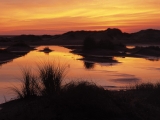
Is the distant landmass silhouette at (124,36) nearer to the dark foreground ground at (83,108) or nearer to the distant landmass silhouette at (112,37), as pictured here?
the distant landmass silhouette at (112,37)

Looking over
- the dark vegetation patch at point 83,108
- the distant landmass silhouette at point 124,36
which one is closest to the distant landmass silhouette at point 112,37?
the distant landmass silhouette at point 124,36

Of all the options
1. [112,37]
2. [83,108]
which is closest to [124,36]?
[112,37]

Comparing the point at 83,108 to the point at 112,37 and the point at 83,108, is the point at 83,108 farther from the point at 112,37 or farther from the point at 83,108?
the point at 112,37

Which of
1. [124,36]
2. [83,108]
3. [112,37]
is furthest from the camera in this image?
[124,36]

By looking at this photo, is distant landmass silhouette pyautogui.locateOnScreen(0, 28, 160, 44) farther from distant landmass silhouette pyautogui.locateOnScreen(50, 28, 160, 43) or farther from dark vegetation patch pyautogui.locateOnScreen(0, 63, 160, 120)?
dark vegetation patch pyautogui.locateOnScreen(0, 63, 160, 120)

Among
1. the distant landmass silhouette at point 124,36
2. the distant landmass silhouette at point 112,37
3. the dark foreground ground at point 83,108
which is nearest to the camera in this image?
the dark foreground ground at point 83,108

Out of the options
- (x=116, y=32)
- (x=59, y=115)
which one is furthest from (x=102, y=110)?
(x=116, y=32)

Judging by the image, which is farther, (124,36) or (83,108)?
(124,36)

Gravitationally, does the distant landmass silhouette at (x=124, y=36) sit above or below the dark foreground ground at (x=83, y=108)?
below

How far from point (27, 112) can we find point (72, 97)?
58.7 inches

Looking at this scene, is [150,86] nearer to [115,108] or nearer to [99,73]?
[115,108]

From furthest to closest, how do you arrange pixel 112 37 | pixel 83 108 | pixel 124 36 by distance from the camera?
pixel 124 36 < pixel 112 37 < pixel 83 108

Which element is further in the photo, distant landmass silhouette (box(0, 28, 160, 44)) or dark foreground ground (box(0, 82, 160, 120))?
distant landmass silhouette (box(0, 28, 160, 44))

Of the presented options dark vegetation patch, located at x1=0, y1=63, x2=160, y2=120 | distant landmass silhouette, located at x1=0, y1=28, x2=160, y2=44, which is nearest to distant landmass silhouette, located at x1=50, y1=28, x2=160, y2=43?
distant landmass silhouette, located at x1=0, y1=28, x2=160, y2=44
